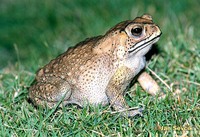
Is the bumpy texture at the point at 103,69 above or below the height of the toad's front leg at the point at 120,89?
above

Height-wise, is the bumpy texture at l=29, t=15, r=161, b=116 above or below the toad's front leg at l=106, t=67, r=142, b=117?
above

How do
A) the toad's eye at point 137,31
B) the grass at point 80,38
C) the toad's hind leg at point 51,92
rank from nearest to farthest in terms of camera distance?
the grass at point 80,38
the toad's eye at point 137,31
the toad's hind leg at point 51,92

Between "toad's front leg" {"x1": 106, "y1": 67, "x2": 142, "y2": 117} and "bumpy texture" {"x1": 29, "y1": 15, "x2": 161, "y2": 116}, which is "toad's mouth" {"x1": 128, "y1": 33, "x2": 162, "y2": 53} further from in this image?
"toad's front leg" {"x1": 106, "y1": 67, "x2": 142, "y2": 117}

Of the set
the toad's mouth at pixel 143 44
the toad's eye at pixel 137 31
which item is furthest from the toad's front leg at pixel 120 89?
the toad's eye at pixel 137 31

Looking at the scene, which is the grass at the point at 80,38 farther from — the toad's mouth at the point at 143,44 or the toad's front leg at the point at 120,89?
the toad's mouth at the point at 143,44

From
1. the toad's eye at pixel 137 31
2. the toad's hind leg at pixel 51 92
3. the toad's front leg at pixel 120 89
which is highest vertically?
the toad's eye at pixel 137 31

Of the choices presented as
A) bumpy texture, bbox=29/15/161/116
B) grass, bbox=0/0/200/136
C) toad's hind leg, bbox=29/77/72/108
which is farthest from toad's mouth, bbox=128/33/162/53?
toad's hind leg, bbox=29/77/72/108

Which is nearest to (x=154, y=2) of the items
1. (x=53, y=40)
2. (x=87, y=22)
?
(x=87, y=22)

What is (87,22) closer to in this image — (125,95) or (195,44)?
(195,44)
